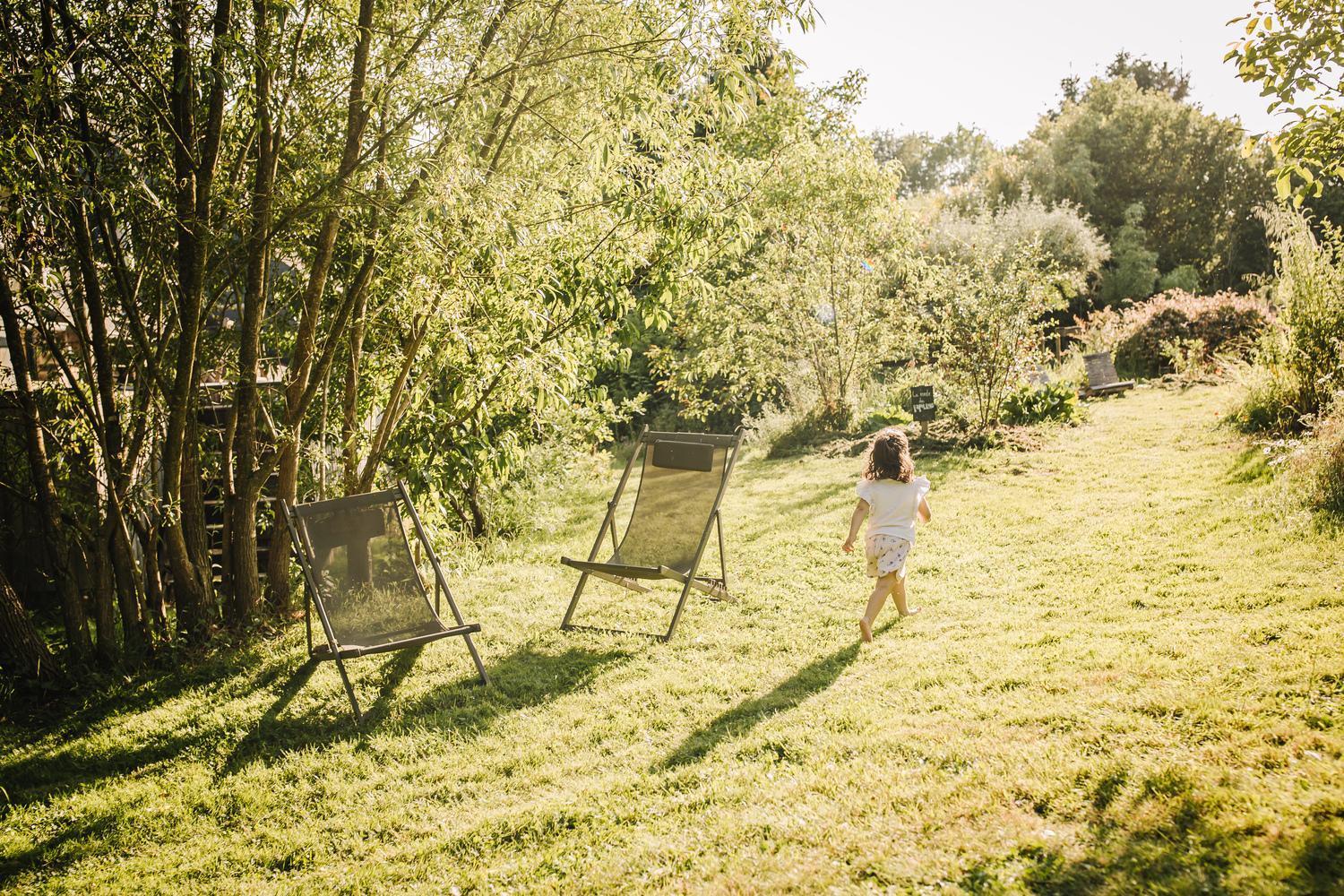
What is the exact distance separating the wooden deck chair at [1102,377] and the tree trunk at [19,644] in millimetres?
14039

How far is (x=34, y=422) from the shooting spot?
4695 mm

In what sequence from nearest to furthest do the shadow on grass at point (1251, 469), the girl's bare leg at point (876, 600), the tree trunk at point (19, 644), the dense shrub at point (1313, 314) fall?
the tree trunk at point (19, 644) → the girl's bare leg at point (876, 600) → the shadow on grass at point (1251, 469) → the dense shrub at point (1313, 314)

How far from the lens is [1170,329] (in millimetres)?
15828

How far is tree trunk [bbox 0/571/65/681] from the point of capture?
4660 millimetres

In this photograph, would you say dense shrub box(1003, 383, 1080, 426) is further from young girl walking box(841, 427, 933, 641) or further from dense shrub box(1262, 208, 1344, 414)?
young girl walking box(841, 427, 933, 641)

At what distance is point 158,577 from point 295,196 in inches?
102

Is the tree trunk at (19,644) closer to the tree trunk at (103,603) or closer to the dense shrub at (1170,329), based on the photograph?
the tree trunk at (103,603)

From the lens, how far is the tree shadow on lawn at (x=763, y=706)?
3732 mm

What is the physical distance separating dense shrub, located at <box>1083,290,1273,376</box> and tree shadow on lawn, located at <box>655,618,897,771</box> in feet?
41.1

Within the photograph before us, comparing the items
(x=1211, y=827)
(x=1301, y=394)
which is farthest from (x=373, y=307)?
(x=1301, y=394)

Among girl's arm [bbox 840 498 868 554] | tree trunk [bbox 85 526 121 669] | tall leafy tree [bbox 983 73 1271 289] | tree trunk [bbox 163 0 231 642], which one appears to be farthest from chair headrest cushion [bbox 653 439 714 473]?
tall leafy tree [bbox 983 73 1271 289]

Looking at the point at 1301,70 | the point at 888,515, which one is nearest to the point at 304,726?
the point at 888,515

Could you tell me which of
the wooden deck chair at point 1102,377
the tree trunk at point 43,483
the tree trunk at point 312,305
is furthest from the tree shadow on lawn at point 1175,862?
the wooden deck chair at point 1102,377

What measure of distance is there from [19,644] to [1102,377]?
1447cm
